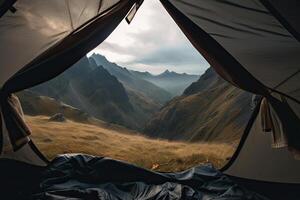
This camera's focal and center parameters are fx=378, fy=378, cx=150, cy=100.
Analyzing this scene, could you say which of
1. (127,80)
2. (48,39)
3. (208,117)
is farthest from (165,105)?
(127,80)

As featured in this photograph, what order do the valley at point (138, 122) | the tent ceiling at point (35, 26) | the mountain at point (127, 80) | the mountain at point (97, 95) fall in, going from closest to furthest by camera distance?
the tent ceiling at point (35, 26) → the valley at point (138, 122) → the mountain at point (97, 95) → the mountain at point (127, 80)

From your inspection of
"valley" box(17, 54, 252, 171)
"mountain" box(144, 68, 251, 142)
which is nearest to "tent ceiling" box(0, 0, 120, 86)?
"valley" box(17, 54, 252, 171)

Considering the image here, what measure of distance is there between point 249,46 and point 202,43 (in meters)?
0.52

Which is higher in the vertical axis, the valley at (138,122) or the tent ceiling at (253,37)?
the tent ceiling at (253,37)

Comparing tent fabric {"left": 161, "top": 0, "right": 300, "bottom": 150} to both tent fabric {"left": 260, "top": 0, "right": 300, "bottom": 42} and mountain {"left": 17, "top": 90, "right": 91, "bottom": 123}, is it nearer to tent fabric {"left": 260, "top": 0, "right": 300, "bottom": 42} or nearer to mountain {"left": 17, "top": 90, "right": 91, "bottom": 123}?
tent fabric {"left": 260, "top": 0, "right": 300, "bottom": 42}

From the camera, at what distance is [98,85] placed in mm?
64250

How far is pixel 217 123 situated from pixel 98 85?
50301mm

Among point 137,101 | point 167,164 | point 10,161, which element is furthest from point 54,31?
point 137,101

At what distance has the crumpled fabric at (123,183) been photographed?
402cm

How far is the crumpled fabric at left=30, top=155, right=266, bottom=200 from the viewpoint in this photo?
13.2ft

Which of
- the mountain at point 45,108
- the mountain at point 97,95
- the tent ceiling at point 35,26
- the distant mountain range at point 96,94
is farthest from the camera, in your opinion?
the mountain at point 97,95

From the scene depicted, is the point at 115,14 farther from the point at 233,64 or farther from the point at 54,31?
the point at 233,64

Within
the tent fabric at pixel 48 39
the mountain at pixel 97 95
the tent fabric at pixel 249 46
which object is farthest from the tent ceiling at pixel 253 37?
the mountain at pixel 97 95

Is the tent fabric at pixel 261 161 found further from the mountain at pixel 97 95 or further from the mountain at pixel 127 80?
the mountain at pixel 127 80
